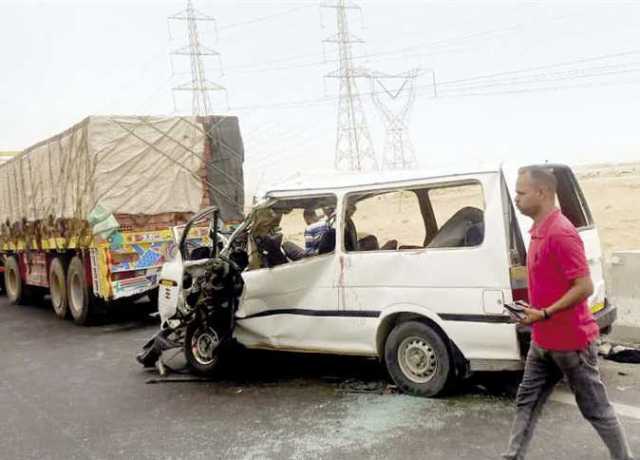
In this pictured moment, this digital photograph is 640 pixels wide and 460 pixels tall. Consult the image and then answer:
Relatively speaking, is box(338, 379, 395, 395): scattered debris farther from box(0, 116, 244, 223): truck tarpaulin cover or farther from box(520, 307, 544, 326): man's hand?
box(0, 116, 244, 223): truck tarpaulin cover

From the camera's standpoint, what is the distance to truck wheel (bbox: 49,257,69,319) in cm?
1088

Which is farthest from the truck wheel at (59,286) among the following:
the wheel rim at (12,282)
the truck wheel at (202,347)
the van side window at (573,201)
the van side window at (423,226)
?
the van side window at (573,201)

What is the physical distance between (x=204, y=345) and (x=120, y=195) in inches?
158

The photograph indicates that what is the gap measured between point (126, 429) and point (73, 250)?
6154 millimetres

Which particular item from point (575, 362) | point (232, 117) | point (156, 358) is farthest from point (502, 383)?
point (232, 117)

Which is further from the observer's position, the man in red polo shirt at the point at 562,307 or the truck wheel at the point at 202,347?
the truck wheel at the point at 202,347

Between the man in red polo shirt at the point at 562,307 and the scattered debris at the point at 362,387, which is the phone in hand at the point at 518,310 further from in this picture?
A: the scattered debris at the point at 362,387

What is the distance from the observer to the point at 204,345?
6512mm

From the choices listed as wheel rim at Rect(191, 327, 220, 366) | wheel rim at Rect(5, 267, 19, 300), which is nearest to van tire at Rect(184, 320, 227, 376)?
wheel rim at Rect(191, 327, 220, 366)

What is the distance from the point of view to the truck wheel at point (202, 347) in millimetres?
6336

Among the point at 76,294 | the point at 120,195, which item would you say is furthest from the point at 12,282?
the point at 120,195

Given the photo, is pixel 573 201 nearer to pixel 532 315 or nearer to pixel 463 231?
pixel 463 231

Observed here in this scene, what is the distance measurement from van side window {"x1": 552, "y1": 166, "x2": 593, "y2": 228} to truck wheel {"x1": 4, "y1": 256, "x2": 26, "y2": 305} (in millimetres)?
11395

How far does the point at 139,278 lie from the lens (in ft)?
31.7
